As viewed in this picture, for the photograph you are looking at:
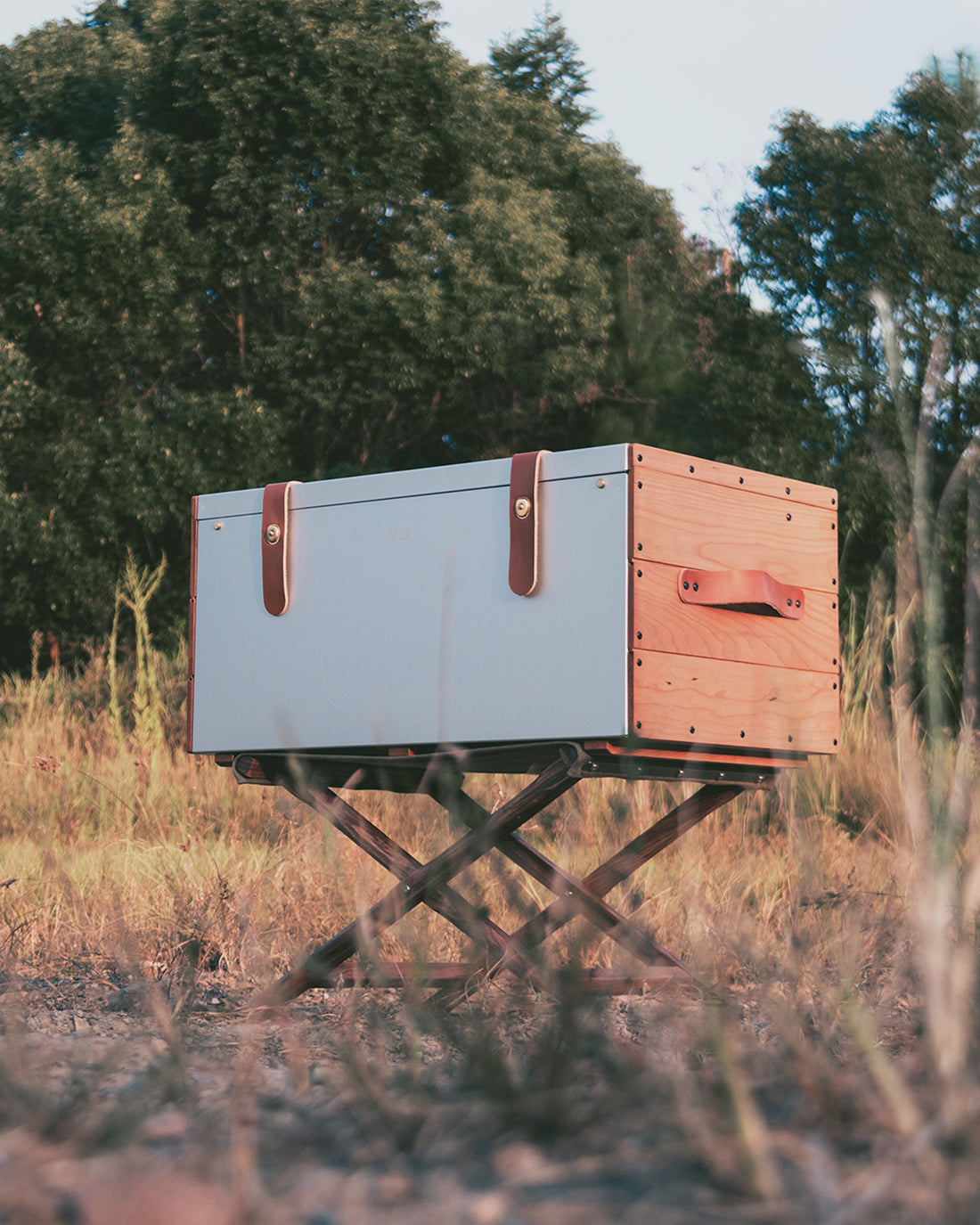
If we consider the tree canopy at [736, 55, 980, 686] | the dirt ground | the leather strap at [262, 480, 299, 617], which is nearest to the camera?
the dirt ground

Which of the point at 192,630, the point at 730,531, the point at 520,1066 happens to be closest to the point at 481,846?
the point at 520,1066

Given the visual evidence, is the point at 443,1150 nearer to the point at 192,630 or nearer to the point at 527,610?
the point at 527,610

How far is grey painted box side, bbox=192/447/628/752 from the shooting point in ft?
7.75

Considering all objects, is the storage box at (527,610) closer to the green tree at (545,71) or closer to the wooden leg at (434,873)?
the wooden leg at (434,873)

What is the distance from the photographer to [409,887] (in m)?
2.52

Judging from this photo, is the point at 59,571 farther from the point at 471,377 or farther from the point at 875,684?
the point at 875,684

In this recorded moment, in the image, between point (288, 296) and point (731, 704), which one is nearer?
point (731, 704)

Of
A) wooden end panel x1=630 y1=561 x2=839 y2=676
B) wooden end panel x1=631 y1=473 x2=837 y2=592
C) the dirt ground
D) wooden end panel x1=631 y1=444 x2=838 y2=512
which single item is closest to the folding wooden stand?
wooden end panel x1=630 y1=561 x2=839 y2=676

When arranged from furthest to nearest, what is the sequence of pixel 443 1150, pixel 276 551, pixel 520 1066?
pixel 276 551
pixel 520 1066
pixel 443 1150

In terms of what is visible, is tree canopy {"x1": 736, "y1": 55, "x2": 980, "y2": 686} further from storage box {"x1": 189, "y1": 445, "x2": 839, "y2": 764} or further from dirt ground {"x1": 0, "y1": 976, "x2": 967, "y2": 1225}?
dirt ground {"x1": 0, "y1": 976, "x2": 967, "y2": 1225}

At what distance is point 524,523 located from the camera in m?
2.41

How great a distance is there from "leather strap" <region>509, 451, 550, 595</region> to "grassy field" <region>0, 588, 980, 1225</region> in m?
0.50

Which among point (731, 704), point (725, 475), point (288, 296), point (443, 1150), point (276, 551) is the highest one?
point (288, 296)

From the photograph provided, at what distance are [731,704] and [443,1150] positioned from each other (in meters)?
1.47
